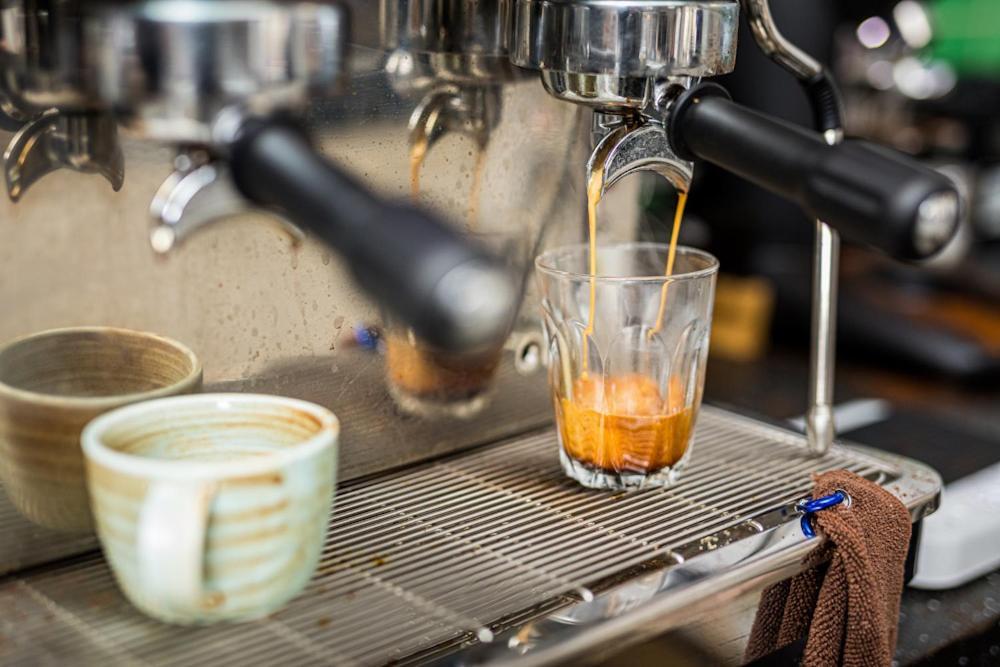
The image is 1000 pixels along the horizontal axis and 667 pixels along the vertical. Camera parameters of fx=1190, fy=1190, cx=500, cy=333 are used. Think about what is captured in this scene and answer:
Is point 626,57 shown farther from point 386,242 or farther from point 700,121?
point 386,242

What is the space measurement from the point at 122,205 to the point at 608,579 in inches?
9.9

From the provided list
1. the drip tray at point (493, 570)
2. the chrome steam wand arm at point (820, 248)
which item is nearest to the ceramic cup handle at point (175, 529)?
the drip tray at point (493, 570)

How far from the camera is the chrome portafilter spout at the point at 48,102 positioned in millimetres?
404

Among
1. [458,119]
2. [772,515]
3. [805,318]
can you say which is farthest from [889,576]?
A: [805,318]

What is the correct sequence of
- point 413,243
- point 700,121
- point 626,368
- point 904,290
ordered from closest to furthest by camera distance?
1. point 413,243
2. point 700,121
3. point 626,368
4. point 904,290

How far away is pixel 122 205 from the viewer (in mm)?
488

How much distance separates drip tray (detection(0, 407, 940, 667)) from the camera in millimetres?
433

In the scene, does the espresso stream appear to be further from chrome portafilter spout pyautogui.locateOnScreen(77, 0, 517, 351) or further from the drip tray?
chrome portafilter spout pyautogui.locateOnScreen(77, 0, 517, 351)

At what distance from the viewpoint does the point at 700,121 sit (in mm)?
479

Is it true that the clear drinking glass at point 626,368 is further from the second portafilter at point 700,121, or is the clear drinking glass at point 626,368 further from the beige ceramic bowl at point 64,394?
the beige ceramic bowl at point 64,394

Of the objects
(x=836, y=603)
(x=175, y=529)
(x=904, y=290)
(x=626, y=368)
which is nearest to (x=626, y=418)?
(x=626, y=368)

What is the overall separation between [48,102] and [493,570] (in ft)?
0.83

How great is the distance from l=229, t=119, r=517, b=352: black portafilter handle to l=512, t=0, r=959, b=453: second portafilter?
0.45ft

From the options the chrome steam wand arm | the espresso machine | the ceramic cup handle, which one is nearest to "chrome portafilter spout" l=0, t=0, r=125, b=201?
the espresso machine
